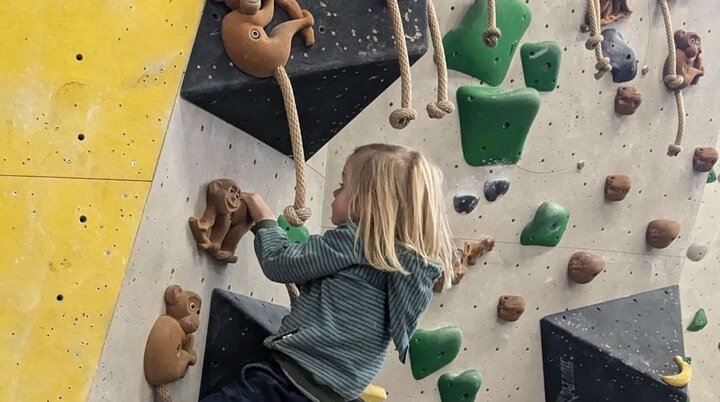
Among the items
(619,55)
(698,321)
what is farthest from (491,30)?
(698,321)

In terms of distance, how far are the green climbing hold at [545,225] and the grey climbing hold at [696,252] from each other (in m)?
0.80

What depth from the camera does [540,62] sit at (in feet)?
6.46

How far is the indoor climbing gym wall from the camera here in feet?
3.34

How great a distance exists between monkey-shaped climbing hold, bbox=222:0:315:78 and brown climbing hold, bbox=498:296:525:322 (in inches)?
44.0

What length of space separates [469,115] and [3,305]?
123cm

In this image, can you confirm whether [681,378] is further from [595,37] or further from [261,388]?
[261,388]

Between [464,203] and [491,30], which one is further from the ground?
[491,30]

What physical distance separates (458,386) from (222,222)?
1034 mm

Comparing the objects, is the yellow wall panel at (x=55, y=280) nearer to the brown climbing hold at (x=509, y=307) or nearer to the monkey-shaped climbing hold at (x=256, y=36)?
the monkey-shaped climbing hold at (x=256, y=36)

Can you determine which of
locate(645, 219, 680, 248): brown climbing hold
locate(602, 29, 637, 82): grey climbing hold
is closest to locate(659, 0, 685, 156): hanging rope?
locate(602, 29, 637, 82): grey climbing hold

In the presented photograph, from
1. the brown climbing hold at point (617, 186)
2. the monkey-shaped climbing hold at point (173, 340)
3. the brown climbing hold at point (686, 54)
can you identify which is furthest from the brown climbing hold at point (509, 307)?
the monkey-shaped climbing hold at point (173, 340)

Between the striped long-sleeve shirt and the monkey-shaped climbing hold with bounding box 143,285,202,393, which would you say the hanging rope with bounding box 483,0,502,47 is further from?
the monkey-shaped climbing hold with bounding box 143,285,202,393

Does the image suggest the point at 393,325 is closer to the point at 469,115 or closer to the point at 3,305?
the point at 3,305

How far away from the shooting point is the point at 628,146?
7.25 ft
